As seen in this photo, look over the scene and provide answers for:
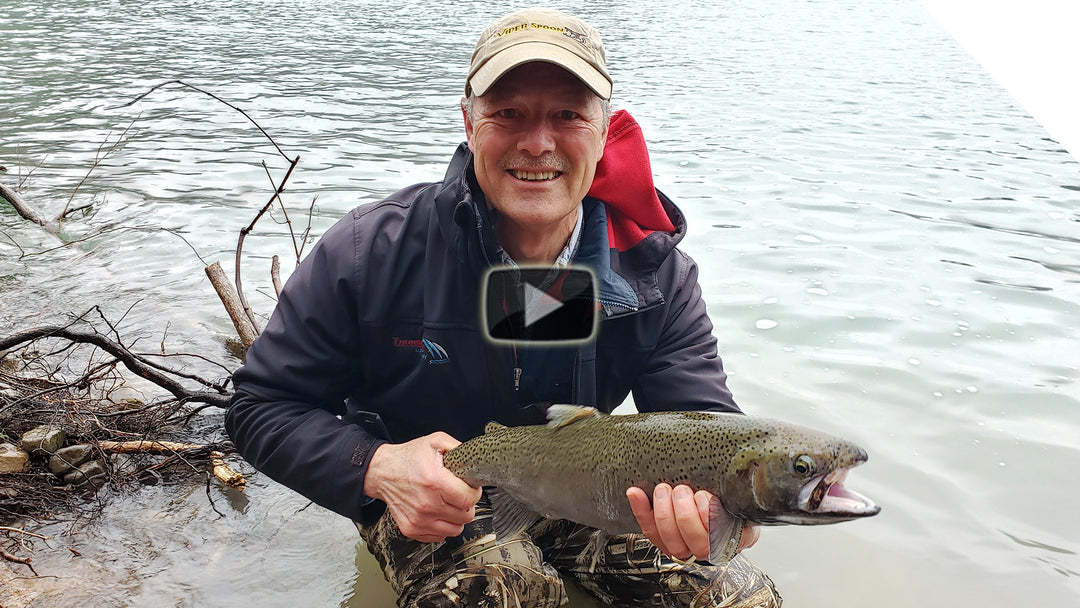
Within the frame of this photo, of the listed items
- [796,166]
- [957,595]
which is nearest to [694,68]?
[796,166]

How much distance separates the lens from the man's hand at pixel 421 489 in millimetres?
2789

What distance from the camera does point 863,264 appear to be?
8383 millimetres

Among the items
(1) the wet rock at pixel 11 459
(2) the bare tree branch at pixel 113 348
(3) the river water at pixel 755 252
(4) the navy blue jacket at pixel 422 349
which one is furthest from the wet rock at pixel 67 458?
(4) the navy blue jacket at pixel 422 349

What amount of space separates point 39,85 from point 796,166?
13.3 m

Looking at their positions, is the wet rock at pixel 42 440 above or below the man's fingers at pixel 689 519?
below

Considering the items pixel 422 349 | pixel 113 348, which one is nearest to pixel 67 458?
pixel 113 348

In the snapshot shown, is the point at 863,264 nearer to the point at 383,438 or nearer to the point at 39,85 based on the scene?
the point at 383,438

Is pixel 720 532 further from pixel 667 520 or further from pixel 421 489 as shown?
pixel 421 489

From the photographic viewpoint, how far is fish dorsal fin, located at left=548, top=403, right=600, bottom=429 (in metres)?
2.91

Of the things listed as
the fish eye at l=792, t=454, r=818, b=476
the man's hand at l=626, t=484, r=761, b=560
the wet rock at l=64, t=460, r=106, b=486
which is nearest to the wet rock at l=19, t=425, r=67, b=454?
the wet rock at l=64, t=460, r=106, b=486

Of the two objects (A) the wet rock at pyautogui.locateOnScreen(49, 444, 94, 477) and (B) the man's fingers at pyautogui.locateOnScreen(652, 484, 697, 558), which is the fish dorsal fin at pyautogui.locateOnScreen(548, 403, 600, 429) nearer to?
(B) the man's fingers at pyautogui.locateOnScreen(652, 484, 697, 558)
